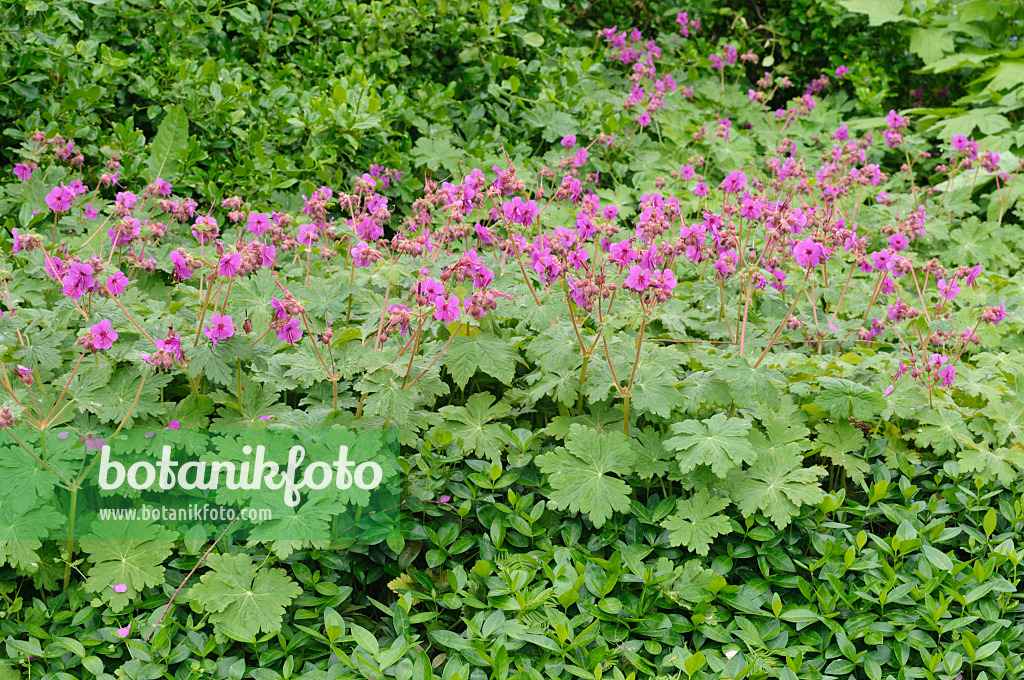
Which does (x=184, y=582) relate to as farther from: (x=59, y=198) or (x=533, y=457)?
(x=59, y=198)

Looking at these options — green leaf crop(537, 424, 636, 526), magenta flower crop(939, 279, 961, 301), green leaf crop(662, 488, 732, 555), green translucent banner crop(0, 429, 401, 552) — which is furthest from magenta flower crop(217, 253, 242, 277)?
magenta flower crop(939, 279, 961, 301)

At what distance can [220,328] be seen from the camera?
240cm

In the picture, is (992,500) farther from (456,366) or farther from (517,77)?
(517,77)

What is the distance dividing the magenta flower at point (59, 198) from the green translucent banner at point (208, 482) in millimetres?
1170

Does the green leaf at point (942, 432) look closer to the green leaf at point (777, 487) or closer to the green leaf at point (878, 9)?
the green leaf at point (777, 487)

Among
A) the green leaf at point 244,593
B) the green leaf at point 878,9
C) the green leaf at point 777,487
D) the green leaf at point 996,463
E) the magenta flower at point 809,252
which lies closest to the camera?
the green leaf at point 244,593

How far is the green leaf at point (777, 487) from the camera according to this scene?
2.46 metres

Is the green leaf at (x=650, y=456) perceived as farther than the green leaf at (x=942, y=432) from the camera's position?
No

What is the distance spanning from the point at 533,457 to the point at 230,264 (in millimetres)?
1060

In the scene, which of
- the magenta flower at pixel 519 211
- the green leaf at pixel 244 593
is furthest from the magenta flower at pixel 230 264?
the magenta flower at pixel 519 211

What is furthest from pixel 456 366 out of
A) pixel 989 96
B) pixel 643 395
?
pixel 989 96

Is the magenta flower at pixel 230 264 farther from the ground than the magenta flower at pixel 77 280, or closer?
farther from the ground

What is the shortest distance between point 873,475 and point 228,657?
6.68 ft

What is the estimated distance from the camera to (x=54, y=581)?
7.69 ft
